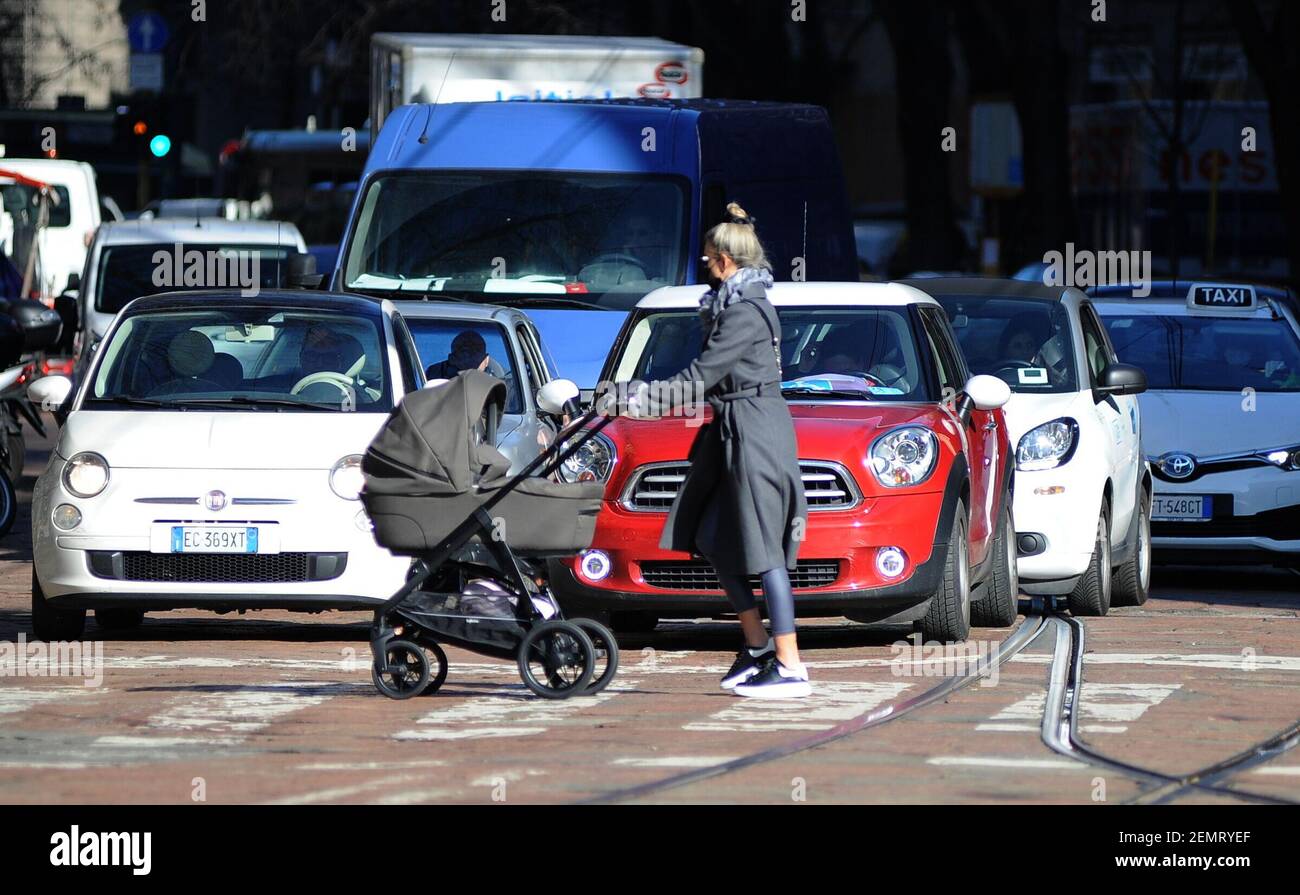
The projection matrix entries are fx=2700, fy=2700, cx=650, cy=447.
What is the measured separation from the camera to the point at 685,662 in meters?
11.2

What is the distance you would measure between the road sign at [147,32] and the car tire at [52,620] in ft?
83.2

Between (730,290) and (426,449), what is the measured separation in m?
1.26

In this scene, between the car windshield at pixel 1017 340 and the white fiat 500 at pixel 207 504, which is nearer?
the white fiat 500 at pixel 207 504

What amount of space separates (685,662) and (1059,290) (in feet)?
14.0

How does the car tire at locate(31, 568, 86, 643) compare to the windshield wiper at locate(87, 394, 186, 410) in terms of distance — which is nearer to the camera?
the car tire at locate(31, 568, 86, 643)

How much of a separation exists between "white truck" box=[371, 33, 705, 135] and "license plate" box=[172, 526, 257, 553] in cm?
869

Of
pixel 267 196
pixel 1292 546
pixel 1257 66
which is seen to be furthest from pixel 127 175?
pixel 1292 546

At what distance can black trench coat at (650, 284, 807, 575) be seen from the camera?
9781mm

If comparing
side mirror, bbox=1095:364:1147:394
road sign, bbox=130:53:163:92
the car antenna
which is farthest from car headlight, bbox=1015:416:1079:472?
road sign, bbox=130:53:163:92

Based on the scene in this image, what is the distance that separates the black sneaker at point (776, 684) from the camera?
32.1 feet

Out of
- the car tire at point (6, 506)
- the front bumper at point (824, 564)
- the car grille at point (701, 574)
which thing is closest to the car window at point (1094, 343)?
the front bumper at point (824, 564)

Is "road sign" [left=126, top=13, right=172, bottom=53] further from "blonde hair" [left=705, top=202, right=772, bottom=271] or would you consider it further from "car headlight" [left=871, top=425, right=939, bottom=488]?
"blonde hair" [left=705, top=202, right=772, bottom=271]

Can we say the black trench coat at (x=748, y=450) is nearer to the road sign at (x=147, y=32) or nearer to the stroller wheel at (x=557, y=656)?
the stroller wheel at (x=557, y=656)
